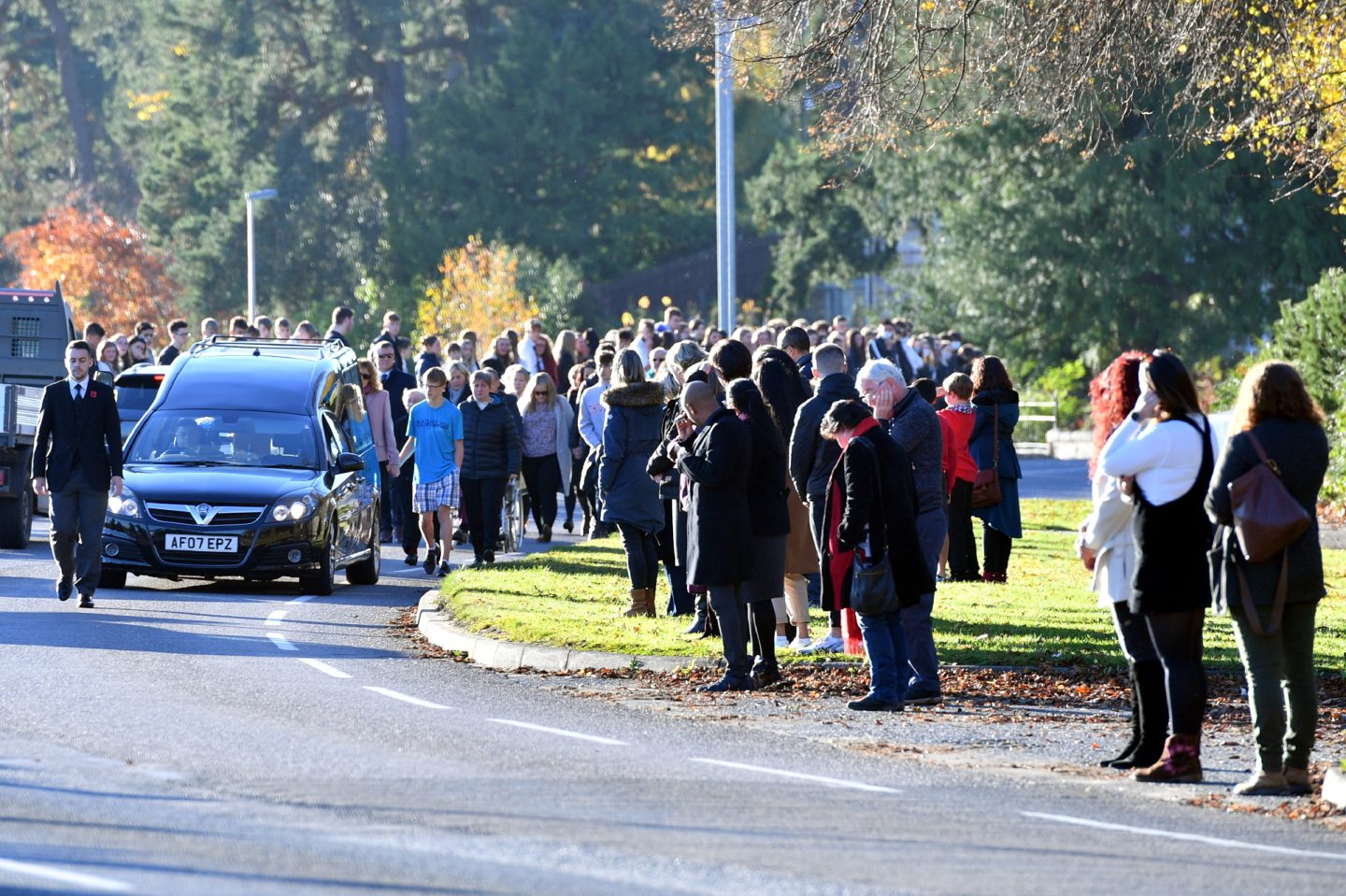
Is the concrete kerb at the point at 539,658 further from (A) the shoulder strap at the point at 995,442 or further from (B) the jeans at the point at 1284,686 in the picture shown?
(A) the shoulder strap at the point at 995,442

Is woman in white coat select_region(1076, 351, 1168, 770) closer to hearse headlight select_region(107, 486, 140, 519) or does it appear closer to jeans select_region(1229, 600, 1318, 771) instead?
jeans select_region(1229, 600, 1318, 771)

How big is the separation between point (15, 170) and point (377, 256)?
19.3m

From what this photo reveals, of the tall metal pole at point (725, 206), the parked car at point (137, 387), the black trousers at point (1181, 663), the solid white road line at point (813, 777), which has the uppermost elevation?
the tall metal pole at point (725, 206)

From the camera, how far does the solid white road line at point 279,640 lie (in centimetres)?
1537

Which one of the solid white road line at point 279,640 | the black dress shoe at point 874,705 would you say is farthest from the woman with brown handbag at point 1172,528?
the solid white road line at point 279,640

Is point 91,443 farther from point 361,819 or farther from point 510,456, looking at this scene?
point 361,819

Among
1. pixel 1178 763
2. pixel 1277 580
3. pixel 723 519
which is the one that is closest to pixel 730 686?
pixel 723 519

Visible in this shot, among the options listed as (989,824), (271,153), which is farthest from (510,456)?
(271,153)

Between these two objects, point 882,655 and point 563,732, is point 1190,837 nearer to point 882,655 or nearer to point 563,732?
point 563,732

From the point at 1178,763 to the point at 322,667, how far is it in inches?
232

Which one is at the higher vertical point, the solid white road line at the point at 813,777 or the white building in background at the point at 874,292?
the white building in background at the point at 874,292

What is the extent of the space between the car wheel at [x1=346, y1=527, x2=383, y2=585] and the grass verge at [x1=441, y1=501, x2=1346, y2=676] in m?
1.06

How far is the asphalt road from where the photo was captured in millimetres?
7773

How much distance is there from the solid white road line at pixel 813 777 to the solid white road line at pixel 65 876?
3489 mm
